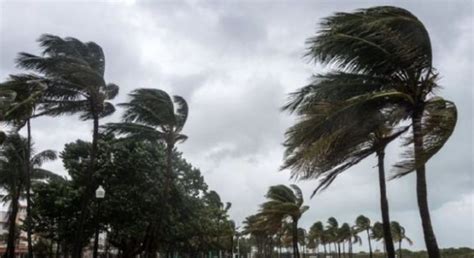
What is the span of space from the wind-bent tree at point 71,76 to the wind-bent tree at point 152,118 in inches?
256

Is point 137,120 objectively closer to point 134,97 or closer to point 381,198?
point 134,97

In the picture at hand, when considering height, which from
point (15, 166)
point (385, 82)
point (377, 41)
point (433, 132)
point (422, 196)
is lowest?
point (422, 196)

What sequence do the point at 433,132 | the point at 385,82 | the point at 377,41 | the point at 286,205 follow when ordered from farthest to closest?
the point at 286,205 → the point at 385,82 → the point at 377,41 → the point at 433,132

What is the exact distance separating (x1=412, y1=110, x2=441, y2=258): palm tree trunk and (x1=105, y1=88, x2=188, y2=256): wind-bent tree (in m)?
19.8

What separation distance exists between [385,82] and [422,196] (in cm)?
233

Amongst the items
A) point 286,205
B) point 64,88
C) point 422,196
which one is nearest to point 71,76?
point 64,88

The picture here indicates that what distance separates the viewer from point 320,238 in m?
94.8

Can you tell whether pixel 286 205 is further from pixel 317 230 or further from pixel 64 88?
pixel 317 230

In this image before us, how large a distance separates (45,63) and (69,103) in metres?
2.12

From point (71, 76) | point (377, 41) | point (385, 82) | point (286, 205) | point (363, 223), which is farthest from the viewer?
point (363, 223)

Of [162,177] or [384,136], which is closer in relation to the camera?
[384,136]

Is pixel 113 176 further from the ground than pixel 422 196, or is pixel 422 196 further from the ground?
pixel 113 176

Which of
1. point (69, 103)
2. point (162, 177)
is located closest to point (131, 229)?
point (162, 177)

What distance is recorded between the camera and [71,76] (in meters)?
18.5
